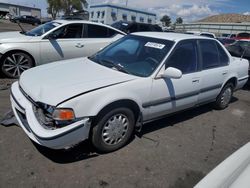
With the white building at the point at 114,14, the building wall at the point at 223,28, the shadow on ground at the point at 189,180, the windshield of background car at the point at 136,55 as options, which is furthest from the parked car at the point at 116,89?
the building wall at the point at 223,28

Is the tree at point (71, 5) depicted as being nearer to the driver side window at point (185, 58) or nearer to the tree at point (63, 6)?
the tree at point (63, 6)

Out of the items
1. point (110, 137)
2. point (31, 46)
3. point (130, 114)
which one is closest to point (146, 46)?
point (130, 114)

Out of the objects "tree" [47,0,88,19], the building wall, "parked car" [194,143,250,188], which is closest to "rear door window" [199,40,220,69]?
"parked car" [194,143,250,188]

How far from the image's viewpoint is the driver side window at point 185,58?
4242 mm

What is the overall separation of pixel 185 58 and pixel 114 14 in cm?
3297

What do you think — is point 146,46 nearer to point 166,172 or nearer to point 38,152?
point 166,172

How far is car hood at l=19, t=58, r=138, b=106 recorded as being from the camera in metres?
3.18

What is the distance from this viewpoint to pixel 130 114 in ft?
12.1

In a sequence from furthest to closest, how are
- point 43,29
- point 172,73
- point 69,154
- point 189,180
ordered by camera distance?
point 43,29
point 172,73
point 69,154
point 189,180

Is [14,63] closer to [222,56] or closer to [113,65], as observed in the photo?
[113,65]

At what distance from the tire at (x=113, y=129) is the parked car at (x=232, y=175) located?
1.59 meters

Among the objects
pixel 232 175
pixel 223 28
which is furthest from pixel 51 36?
pixel 223 28

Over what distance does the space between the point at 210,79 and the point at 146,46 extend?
1.37 m

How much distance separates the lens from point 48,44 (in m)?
6.81
